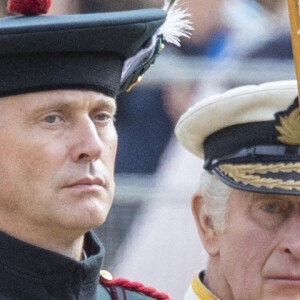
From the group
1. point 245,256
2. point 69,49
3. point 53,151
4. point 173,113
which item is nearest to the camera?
point 53,151

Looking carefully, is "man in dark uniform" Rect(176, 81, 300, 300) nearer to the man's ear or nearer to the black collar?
the man's ear

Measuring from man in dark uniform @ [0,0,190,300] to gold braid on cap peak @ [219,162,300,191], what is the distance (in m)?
0.61

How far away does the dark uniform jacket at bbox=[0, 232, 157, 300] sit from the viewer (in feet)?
14.5

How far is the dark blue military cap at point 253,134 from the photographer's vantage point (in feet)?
16.4

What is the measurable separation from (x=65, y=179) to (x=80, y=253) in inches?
11.6

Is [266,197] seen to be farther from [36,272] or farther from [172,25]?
[36,272]

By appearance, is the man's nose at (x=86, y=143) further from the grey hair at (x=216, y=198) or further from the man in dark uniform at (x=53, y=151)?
the grey hair at (x=216, y=198)

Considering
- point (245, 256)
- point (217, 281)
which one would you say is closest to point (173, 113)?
point (217, 281)

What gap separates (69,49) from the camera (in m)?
4.56

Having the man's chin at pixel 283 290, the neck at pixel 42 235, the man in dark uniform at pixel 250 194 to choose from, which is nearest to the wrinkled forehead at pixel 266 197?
the man in dark uniform at pixel 250 194

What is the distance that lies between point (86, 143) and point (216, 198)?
2.77 ft

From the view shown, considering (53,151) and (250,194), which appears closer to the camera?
(53,151)

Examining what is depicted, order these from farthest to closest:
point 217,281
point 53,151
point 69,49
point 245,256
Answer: point 217,281 < point 245,256 < point 69,49 < point 53,151

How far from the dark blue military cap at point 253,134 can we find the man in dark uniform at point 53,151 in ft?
2.09
